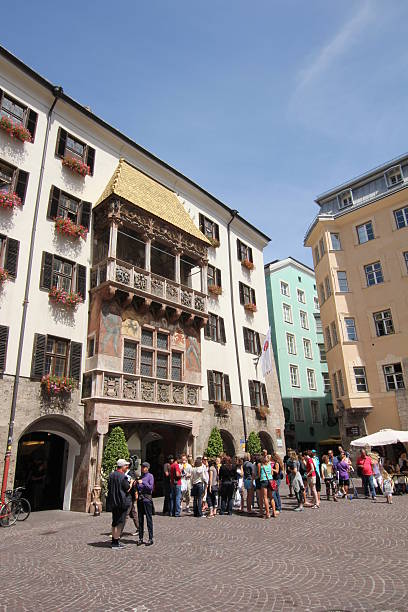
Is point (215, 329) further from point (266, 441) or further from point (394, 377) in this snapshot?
point (394, 377)

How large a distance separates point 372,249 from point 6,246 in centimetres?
2600

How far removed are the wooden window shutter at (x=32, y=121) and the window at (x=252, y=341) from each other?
16.8 meters

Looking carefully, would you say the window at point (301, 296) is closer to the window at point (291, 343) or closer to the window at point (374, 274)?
the window at point (291, 343)

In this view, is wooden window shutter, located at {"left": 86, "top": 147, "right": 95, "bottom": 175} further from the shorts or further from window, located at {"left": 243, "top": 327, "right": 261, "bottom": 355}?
the shorts

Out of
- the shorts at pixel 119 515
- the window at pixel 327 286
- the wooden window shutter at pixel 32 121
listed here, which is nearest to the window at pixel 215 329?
the window at pixel 327 286

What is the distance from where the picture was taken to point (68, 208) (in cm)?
2045

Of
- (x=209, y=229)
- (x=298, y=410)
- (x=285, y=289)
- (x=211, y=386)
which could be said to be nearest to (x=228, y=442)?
(x=211, y=386)

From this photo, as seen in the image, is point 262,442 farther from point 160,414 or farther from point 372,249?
point 372,249

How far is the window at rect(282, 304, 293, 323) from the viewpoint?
4438cm

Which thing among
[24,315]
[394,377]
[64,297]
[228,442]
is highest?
[64,297]

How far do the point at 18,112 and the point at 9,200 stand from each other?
4.98 meters

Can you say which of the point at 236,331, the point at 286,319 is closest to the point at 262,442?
the point at 236,331

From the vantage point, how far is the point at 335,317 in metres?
32.6

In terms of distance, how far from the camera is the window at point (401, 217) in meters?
32.0
